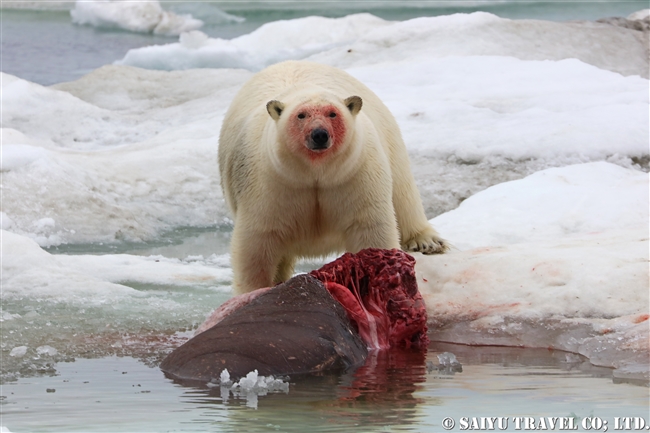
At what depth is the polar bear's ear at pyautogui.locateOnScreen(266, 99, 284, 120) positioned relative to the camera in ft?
14.6

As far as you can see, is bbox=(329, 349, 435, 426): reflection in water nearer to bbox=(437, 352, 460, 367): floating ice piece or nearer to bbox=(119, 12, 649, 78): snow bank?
bbox=(437, 352, 460, 367): floating ice piece

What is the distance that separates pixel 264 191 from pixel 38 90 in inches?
343

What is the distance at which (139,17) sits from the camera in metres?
22.3

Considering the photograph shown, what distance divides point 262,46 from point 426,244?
40.6 feet

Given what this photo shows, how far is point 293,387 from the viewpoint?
357cm

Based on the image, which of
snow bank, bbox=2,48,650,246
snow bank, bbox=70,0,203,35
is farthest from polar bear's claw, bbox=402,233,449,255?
snow bank, bbox=70,0,203,35

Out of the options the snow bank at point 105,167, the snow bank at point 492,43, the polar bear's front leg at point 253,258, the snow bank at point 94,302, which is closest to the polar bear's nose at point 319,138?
the polar bear's front leg at point 253,258

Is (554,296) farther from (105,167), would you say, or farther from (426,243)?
(105,167)

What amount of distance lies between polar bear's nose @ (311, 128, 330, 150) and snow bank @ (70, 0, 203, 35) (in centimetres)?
1884

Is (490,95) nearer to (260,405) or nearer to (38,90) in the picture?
(38,90)

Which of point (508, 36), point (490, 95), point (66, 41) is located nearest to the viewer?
point (490, 95)

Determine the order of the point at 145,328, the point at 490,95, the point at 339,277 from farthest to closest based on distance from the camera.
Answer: the point at 490,95 < the point at 145,328 < the point at 339,277

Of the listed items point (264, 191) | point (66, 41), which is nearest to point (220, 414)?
point (264, 191)

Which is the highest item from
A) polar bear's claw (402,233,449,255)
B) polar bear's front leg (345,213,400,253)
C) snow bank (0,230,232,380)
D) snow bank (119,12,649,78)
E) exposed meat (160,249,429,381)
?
snow bank (119,12,649,78)
